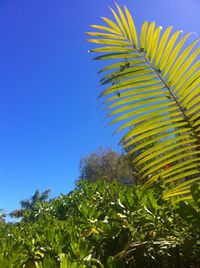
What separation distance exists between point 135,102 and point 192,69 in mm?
399

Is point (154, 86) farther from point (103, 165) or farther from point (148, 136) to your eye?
point (103, 165)

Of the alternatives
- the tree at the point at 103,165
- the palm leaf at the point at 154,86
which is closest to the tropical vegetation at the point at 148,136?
the palm leaf at the point at 154,86

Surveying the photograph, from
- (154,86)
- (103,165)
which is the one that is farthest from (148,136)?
(103,165)

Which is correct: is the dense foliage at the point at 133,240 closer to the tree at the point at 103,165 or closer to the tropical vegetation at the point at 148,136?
the tropical vegetation at the point at 148,136

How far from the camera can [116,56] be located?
93.2 inches

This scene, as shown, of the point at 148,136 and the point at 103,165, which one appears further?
the point at 103,165

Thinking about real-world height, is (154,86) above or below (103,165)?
below

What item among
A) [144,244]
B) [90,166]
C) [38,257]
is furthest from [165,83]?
[90,166]

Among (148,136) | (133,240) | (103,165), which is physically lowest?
(133,240)

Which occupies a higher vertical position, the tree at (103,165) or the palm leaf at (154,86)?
Answer: the tree at (103,165)

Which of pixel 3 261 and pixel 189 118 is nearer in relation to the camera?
pixel 3 261

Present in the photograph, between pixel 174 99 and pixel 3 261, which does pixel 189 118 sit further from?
pixel 3 261

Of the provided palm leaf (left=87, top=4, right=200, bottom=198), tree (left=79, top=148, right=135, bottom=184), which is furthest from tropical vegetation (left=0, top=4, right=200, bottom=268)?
tree (left=79, top=148, right=135, bottom=184)

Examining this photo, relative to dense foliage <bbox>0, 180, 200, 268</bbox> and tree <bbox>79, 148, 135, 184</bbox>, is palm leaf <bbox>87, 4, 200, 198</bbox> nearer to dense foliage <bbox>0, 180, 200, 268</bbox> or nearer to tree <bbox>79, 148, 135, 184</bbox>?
dense foliage <bbox>0, 180, 200, 268</bbox>
